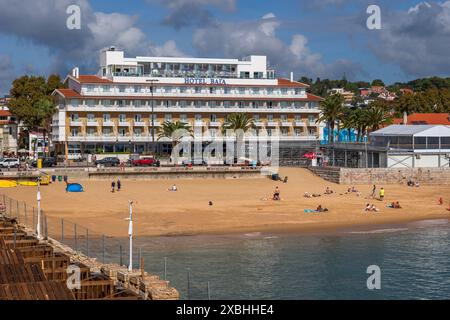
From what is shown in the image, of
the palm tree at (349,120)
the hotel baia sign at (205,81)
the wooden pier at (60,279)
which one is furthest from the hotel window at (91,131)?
the wooden pier at (60,279)

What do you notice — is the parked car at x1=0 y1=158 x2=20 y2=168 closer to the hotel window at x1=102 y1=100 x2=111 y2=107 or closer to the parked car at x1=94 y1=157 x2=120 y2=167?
the parked car at x1=94 y1=157 x2=120 y2=167

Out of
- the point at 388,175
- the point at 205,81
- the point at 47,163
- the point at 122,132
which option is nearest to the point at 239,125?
the point at 205,81

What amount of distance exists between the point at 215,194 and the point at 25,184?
1815 cm

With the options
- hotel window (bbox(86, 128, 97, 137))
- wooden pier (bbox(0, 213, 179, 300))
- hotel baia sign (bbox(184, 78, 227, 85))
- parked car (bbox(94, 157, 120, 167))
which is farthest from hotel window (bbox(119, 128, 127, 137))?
wooden pier (bbox(0, 213, 179, 300))

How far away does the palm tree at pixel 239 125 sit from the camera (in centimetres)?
9181

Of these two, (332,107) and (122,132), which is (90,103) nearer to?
(122,132)

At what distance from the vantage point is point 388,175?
7244 cm

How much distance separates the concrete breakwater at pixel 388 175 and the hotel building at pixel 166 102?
83.0 feet

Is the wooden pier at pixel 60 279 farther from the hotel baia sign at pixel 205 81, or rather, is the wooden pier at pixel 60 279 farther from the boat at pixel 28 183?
the hotel baia sign at pixel 205 81

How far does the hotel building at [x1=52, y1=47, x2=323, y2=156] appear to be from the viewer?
9625 cm

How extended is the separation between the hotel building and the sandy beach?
2501 cm
